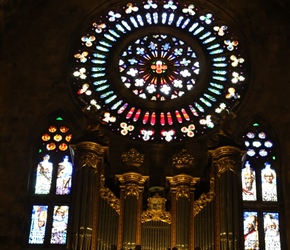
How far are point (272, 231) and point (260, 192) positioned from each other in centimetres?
118

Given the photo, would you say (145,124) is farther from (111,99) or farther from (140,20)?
(140,20)

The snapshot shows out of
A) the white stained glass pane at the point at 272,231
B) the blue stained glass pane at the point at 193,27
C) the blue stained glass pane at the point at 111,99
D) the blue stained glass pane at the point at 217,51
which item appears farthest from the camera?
the blue stained glass pane at the point at 193,27

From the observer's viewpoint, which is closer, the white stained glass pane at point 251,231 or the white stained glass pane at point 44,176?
the white stained glass pane at point 251,231

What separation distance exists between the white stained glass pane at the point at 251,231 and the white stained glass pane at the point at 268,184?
26.6 inches

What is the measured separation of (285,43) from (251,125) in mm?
3028

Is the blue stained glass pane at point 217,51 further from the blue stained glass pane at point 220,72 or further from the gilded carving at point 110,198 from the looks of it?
the gilded carving at point 110,198

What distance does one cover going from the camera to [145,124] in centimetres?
2209

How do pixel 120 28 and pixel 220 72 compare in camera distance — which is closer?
pixel 220 72

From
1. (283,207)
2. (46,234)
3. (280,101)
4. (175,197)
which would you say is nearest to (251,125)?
(280,101)

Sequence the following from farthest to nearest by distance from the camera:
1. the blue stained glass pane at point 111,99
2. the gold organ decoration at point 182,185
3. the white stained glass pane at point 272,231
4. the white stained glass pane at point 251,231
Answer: the blue stained glass pane at point 111,99
the white stained glass pane at point 272,231
the white stained glass pane at point 251,231
the gold organ decoration at point 182,185

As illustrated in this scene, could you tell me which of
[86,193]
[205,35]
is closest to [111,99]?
[205,35]

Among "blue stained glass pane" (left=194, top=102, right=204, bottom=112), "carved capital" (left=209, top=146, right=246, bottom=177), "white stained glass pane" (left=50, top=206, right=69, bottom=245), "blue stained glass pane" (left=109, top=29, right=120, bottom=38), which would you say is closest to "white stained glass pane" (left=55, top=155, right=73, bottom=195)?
"white stained glass pane" (left=50, top=206, right=69, bottom=245)

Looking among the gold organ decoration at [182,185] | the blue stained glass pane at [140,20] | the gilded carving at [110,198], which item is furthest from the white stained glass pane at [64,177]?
the blue stained glass pane at [140,20]

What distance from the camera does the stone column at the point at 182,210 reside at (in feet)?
60.4
